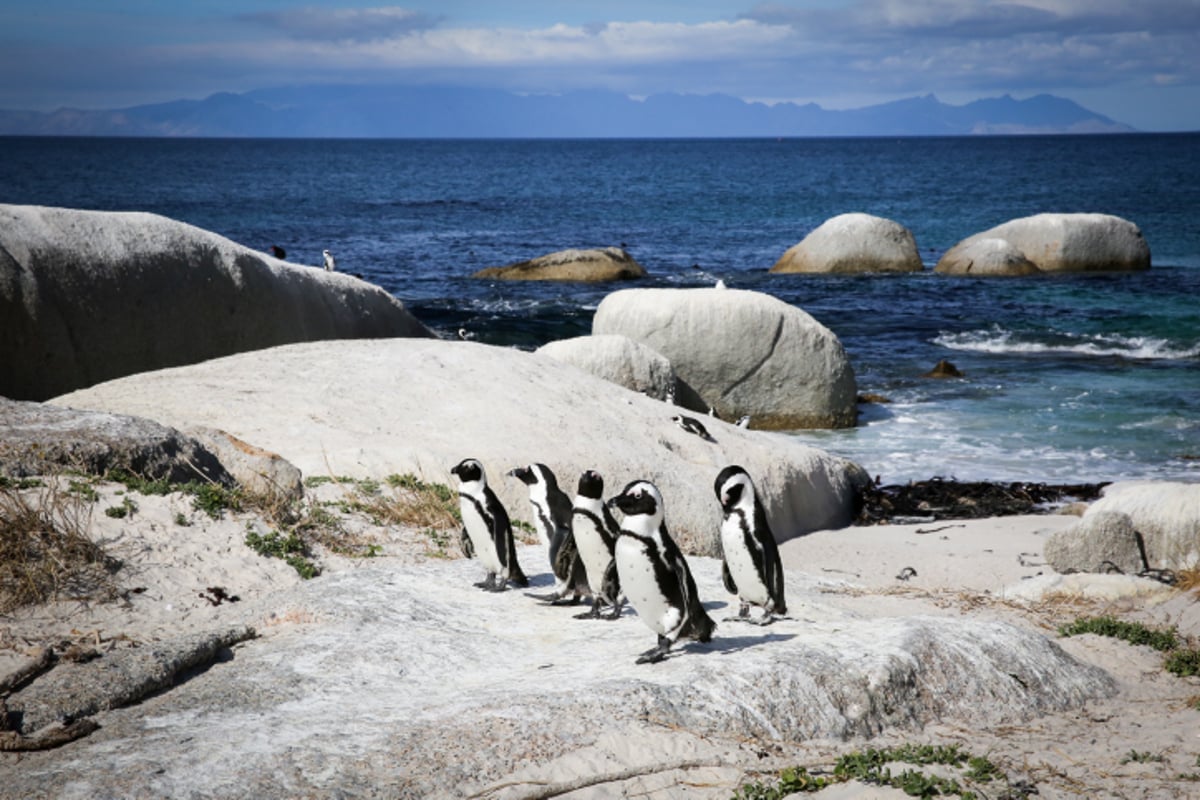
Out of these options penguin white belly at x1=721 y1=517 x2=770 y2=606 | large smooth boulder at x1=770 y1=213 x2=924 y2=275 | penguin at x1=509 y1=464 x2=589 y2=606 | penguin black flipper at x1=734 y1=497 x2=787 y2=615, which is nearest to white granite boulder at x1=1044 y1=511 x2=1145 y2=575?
penguin black flipper at x1=734 y1=497 x2=787 y2=615

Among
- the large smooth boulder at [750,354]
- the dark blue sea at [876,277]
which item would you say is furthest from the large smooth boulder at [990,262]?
the large smooth boulder at [750,354]

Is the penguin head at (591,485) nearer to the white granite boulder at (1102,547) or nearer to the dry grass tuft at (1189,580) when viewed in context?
the dry grass tuft at (1189,580)

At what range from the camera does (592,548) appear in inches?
264

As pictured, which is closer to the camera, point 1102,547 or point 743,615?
point 743,615

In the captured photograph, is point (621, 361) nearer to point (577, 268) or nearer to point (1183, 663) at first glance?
point (1183, 663)

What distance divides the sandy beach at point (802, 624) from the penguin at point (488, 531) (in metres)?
Answer: 0.27

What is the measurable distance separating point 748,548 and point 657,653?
113cm

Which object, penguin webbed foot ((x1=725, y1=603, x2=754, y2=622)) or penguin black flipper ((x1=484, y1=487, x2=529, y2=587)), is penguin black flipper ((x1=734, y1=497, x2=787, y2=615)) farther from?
penguin black flipper ((x1=484, y1=487, x2=529, y2=587))

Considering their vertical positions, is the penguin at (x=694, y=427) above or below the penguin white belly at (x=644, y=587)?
below

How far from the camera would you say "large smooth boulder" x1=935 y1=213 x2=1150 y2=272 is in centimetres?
3966

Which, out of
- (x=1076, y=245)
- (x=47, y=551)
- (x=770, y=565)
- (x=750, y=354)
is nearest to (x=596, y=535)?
(x=770, y=565)

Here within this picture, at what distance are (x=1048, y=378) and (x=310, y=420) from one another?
17.2 m

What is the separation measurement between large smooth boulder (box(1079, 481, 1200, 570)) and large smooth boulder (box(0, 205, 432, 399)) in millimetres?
9873

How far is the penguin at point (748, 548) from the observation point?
6723 millimetres
